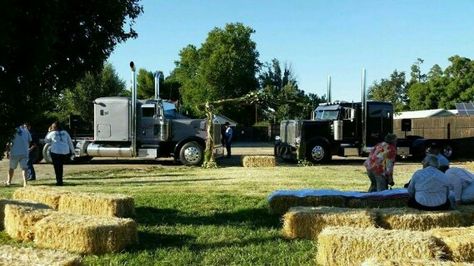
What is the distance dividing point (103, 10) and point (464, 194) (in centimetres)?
606

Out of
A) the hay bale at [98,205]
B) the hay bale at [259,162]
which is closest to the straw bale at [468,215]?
the hay bale at [98,205]

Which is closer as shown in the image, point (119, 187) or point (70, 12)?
point (70, 12)

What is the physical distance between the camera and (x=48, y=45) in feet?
25.5

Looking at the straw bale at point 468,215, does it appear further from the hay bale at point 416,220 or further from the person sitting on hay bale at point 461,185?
the person sitting on hay bale at point 461,185

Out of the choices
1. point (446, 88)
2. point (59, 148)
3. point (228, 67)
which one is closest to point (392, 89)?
point (446, 88)

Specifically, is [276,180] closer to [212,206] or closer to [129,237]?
[212,206]

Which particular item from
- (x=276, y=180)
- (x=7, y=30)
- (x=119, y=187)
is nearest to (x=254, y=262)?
(x=7, y=30)

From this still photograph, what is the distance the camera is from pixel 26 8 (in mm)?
7594

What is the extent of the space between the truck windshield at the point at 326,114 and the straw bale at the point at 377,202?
15.3 meters

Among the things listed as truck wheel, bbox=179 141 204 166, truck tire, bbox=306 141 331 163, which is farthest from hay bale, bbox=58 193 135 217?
truck tire, bbox=306 141 331 163

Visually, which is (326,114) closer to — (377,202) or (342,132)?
(342,132)

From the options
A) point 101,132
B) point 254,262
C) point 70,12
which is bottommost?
point 254,262

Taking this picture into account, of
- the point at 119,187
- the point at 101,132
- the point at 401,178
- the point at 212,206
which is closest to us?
the point at 212,206

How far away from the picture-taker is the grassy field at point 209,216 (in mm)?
6629
